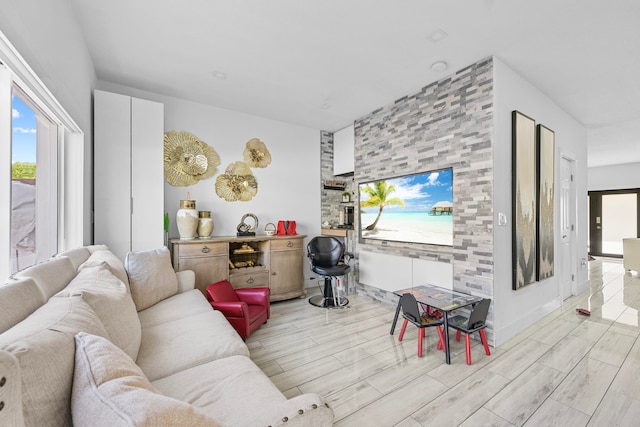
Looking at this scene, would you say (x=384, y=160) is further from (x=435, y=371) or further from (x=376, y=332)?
(x=435, y=371)

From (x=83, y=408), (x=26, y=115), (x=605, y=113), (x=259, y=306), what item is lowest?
(x=259, y=306)

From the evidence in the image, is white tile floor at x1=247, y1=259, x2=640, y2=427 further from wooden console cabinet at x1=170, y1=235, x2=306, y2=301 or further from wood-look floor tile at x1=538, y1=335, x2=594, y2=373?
wooden console cabinet at x1=170, y1=235, x2=306, y2=301

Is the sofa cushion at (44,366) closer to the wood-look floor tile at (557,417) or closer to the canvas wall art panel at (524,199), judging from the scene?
the wood-look floor tile at (557,417)

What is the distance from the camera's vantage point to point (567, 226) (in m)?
3.89

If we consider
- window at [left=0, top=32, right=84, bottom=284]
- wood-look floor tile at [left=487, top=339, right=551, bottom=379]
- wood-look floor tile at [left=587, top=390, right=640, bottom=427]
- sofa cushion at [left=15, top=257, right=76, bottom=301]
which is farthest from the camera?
wood-look floor tile at [left=487, top=339, right=551, bottom=379]

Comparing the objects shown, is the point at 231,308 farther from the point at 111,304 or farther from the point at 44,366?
the point at 44,366

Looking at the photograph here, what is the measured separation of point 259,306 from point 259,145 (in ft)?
7.82

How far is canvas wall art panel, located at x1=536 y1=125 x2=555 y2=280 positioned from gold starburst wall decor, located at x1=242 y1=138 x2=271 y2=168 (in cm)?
347

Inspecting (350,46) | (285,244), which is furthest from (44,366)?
(285,244)

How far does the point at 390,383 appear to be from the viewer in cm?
198

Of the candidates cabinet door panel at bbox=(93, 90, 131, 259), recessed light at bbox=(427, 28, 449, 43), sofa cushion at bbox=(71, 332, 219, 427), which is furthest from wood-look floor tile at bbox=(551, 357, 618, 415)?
cabinet door panel at bbox=(93, 90, 131, 259)

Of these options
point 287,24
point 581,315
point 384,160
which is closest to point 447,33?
point 287,24

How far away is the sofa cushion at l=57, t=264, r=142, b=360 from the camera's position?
4.06 ft

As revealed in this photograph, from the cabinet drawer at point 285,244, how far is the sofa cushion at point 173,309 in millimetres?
1387
